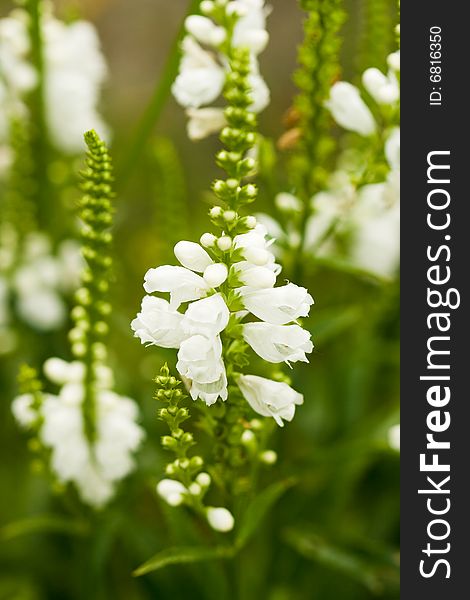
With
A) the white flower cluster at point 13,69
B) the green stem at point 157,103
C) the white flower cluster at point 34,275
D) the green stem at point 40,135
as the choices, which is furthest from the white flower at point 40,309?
the green stem at point 157,103

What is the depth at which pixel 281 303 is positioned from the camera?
2145 millimetres

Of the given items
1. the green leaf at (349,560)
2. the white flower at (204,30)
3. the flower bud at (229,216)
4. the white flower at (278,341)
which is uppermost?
the white flower at (204,30)

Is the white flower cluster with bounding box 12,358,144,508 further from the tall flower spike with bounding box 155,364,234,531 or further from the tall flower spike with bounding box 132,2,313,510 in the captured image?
the tall flower spike with bounding box 132,2,313,510

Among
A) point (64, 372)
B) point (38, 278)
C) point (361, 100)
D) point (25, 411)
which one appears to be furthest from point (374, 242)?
point (25, 411)

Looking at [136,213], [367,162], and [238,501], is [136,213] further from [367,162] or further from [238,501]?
[238,501]

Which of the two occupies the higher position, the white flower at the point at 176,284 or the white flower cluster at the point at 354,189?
the white flower cluster at the point at 354,189

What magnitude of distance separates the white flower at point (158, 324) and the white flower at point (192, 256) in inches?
5.2

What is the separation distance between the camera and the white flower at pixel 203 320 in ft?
6.61

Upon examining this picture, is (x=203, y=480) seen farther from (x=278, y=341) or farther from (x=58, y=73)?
(x=58, y=73)

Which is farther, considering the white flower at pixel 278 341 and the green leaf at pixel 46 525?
the green leaf at pixel 46 525

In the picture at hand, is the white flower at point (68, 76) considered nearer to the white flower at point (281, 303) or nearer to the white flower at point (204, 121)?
the white flower at point (204, 121)

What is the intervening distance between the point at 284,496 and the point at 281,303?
233 cm

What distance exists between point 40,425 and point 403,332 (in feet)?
4.51

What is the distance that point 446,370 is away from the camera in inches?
115
